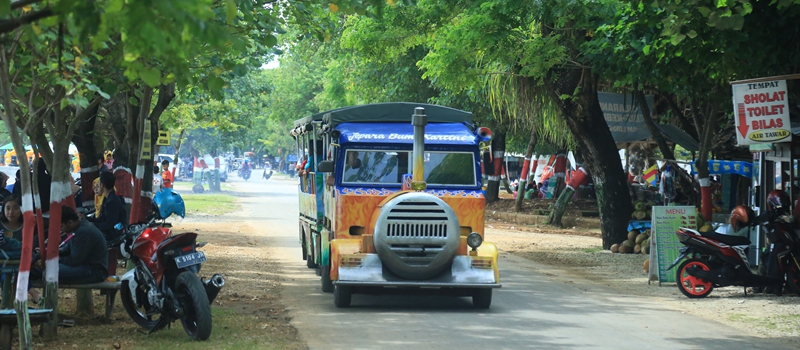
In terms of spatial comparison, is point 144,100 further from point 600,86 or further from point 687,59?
point 600,86

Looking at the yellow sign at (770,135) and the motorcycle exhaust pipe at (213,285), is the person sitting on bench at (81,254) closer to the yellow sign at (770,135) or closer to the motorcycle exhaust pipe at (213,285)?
the motorcycle exhaust pipe at (213,285)

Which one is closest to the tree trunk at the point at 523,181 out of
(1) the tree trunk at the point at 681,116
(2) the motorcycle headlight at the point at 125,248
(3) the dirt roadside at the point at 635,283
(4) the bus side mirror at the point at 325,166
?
(3) the dirt roadside at the point at 635,283

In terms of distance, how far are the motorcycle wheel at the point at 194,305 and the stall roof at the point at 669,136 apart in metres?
14.6

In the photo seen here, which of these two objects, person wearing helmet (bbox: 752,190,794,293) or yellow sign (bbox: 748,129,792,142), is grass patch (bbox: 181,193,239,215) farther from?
yellow sign (bbox: 748,129,792,142)

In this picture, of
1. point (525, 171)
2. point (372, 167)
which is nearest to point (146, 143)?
point (372, 167)

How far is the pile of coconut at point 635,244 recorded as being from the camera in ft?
61.6

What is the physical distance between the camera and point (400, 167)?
12.0 metres

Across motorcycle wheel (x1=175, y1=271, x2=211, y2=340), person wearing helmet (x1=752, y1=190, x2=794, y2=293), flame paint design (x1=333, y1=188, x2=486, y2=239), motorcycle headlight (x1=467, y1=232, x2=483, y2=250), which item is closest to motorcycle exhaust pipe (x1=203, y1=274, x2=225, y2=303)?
motorcycle wheel (x1=175, y1=271, x2=211, y2=340)

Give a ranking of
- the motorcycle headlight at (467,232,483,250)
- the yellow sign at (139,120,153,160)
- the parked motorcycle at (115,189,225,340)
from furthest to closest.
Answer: the yellow sign at (139,120,153,160), the motorcycle headlight at (467,232,483,250), the parked motorcycle at (115,189,225,340)

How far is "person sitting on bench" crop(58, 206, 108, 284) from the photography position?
912cm

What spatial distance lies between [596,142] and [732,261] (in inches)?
290

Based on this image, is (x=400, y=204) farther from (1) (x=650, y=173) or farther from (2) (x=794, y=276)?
(1) (x=650, y=173)

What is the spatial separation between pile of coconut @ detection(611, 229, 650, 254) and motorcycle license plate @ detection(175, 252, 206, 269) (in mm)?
11739

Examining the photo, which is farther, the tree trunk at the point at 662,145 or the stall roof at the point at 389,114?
the tree trunk at the point at 662,145
